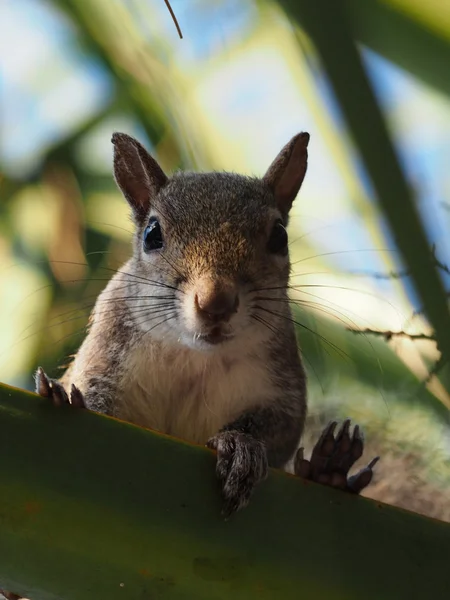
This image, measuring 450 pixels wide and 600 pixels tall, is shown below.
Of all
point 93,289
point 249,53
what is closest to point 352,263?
point 249,53

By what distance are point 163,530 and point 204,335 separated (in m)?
0.48

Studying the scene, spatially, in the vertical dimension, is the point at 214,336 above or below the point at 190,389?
above

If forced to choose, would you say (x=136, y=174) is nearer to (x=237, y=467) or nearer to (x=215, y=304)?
(x=215, y=304)

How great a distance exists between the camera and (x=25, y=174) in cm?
202

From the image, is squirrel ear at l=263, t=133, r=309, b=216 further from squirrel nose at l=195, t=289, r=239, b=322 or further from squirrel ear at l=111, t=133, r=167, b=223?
squirrel nose at l=195, t=289, r=239, b=322

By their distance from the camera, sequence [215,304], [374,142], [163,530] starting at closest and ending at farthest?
[374,142] → [163,530] → [215,304]

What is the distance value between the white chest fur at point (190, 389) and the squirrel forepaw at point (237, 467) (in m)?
0.25

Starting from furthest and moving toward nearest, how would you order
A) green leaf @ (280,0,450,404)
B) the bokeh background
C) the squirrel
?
1. the bokeh background
2. the squirrel
3. green leaf @ (280,0,450,404)

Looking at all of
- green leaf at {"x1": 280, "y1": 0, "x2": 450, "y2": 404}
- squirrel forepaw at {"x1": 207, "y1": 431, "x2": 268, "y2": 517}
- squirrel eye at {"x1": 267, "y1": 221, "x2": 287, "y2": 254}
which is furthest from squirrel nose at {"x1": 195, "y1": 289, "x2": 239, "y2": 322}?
green leaf at {"x1": 280, "y1": 0, "x2": 450, "y2": 404}

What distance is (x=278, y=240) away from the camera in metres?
1.54

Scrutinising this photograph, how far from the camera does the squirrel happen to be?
52.6 inches

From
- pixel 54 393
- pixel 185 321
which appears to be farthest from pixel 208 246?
pixel 54 393

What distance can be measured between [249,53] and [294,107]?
0.17m

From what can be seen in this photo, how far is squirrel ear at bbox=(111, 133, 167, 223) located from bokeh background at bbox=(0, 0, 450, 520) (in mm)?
162
